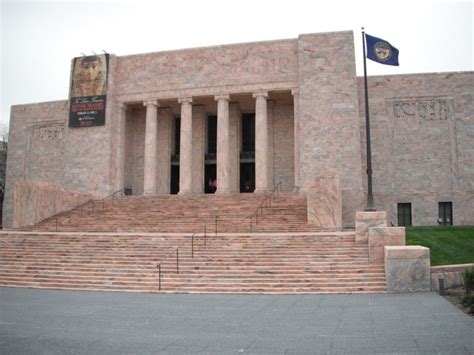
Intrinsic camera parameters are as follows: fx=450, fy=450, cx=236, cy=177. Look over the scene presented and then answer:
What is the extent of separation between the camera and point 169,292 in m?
13.3

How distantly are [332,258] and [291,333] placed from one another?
24.7 feet

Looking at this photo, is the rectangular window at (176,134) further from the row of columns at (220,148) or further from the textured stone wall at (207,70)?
the textured stone wall at (207,70)

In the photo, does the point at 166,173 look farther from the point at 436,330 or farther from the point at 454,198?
the point at 436,330

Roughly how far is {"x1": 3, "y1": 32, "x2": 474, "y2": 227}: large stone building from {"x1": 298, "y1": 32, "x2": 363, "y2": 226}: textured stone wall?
0.07m

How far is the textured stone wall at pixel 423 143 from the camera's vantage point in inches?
1122

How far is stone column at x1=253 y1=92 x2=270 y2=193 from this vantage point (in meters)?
29.9

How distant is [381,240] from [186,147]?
63.2 ft

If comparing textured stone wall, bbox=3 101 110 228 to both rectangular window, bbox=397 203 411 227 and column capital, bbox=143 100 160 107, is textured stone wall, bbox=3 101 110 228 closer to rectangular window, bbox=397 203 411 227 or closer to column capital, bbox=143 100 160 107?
column capital, bbox=143 100 160 107

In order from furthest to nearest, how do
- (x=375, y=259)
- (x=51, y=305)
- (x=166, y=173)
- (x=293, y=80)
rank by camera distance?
1. (x=166, y=173)
2. (x=293, y=80)
3. (x=375, y=259)
4. (x=51, y=305)

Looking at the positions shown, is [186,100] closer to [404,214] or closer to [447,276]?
[404,214]

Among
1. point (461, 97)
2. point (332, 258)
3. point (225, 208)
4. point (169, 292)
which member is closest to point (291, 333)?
point (169, 292)

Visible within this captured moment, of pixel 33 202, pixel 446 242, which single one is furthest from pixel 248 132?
pixel 446 242

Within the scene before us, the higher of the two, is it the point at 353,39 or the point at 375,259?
the point at 353,39

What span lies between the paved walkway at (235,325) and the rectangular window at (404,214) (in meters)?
17.4
